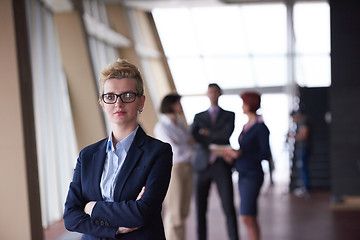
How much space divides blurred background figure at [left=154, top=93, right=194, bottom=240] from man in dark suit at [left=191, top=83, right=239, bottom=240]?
0.65 ft

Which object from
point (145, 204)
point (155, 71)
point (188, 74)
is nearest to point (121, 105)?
point (145, 204)

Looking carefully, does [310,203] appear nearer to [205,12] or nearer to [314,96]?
[314,96]

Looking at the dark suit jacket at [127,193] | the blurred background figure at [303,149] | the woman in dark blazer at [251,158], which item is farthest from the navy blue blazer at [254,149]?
the blurred background figure at [303,149]

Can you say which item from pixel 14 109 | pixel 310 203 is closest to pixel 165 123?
pixel 14 109

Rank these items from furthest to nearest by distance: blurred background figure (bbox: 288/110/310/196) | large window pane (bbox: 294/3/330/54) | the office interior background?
large window pane (bbox: 294/3/330/54) → blurred background figure (bbox: 288/110/310/196) → the office interior background

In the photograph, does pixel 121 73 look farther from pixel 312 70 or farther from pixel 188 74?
pixel 312 70

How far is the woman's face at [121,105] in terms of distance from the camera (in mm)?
2018

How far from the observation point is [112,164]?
2082 millimetres

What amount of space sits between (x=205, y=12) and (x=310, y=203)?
368 inches

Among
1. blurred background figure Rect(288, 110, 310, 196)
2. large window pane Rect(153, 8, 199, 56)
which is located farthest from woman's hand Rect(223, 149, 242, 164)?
large window pane Rect(153, 8, 199, 56)

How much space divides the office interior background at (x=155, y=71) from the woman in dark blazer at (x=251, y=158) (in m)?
1.85

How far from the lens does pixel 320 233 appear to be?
6.39 metres

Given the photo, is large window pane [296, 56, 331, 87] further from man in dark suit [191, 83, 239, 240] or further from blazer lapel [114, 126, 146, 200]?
blazer lapel [114, 126, 146, 200]

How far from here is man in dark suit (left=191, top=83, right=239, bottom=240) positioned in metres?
5.05
